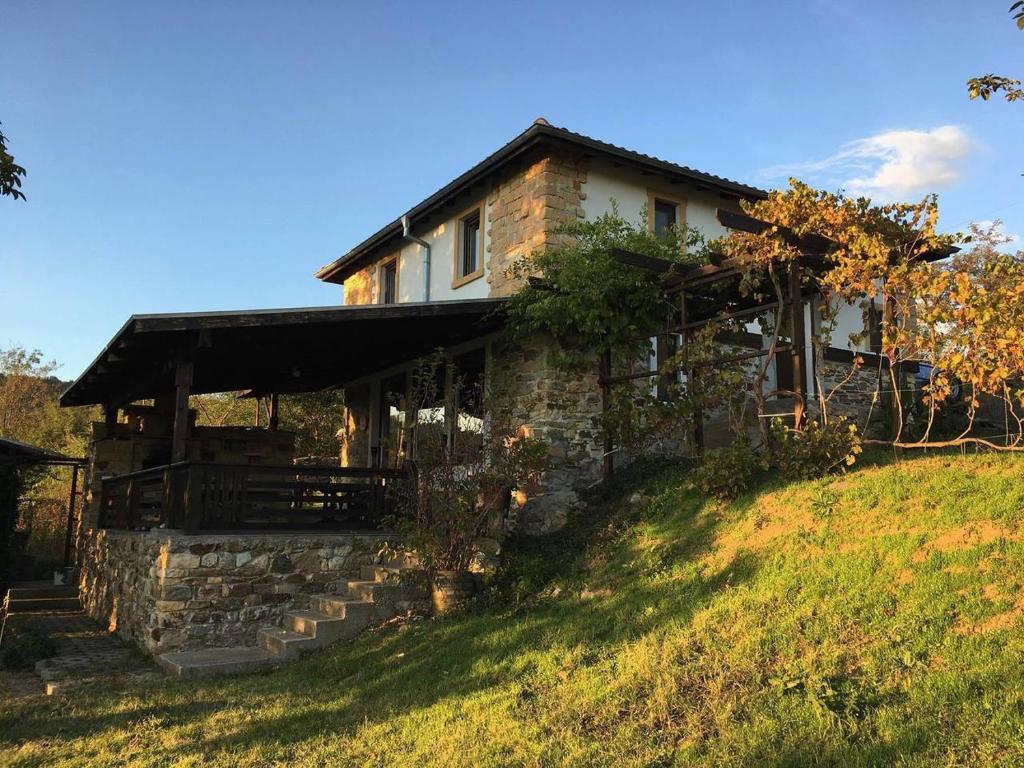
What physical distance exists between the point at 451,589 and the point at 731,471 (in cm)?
289

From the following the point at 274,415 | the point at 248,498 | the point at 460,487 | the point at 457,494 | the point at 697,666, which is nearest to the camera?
the point at 697,666

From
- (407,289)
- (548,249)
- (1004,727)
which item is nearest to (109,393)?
(407,289)

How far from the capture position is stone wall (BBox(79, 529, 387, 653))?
26.2ft

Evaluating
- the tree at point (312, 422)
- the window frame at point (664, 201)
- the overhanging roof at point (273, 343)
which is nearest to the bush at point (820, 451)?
the overhanging roof at point (273, 343)

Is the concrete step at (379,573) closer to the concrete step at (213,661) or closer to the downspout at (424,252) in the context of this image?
the concrete step at (213,661)

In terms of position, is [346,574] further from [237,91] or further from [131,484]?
[237,91]

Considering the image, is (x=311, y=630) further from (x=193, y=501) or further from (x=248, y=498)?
(x=248, y=498)

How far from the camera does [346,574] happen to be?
29.6ft

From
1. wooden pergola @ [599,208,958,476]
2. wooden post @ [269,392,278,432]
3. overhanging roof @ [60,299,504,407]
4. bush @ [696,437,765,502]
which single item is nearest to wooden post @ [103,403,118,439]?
overhanging roof @ [60,299,504,407]

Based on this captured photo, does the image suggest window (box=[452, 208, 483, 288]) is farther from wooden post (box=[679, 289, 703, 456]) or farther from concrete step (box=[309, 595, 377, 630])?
concrete step (box=[309, 595, 377, 630])

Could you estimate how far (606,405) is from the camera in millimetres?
9531

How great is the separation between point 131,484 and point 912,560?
9577 mm

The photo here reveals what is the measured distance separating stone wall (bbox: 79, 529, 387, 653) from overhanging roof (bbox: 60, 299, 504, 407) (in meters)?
2.18

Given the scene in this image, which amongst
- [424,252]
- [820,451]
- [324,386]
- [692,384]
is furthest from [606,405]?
[324,386]
